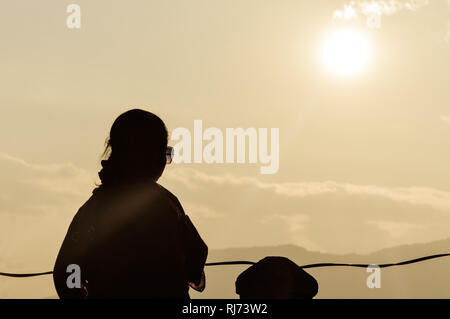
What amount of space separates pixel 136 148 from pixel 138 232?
1.64ft

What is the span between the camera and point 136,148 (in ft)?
16.1

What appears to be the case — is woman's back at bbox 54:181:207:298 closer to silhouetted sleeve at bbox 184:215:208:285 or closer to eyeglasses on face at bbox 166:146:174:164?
silhouetted sleeve at bbox 184:215:208:285

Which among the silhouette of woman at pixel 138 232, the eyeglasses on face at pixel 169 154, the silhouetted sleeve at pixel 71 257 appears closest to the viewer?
the silhouetted sleeve at pixel 71 257

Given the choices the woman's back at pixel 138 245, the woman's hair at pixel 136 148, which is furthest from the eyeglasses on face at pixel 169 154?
the woman's back at pixel 138 245

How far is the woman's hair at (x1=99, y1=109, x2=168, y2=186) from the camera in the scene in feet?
16.0

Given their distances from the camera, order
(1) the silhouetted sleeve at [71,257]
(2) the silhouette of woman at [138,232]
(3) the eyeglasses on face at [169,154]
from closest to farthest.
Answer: (1) the silhouetted sleeve at [71,257]
(2) the silhouette of woman at [138,232]
(3) the eyeglasses on face at [169,154]

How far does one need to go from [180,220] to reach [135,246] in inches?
12.1

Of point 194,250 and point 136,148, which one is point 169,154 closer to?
point 136,148

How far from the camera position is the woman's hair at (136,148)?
4.87 meters

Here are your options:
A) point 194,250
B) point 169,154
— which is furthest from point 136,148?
point 194,250

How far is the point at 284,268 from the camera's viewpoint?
4438 mm

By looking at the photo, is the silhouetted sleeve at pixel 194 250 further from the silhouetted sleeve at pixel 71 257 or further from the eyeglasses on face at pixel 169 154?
the silhouetted sleeve at pixel 71 257

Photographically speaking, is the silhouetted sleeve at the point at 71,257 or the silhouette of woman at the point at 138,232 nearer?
the silhouetted sleeve at the point at 71,257
